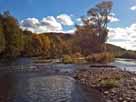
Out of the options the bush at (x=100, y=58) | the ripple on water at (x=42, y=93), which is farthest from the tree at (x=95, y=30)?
the ripple on water at (x=42, y=93)

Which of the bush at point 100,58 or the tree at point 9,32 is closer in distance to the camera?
the bush at point 100,58

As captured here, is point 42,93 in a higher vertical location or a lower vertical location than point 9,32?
lower

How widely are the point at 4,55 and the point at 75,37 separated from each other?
2150 centimetres

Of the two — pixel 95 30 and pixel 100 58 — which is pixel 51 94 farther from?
pixel 95 30

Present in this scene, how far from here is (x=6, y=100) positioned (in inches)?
623

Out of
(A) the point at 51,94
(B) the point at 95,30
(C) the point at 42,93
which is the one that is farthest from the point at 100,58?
(A) the point at 51,94

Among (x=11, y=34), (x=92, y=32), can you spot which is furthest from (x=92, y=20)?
(x=11, y=34)

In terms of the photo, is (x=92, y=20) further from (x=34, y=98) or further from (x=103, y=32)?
(x=34, y=98)

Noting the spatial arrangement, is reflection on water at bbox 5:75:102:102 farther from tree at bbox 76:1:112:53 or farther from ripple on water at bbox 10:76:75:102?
tree at bbox 76:1:112:53

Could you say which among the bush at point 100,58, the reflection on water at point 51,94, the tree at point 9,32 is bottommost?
the reflection on water at point 51,94

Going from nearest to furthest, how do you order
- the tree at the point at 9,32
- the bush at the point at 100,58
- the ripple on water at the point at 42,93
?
the ripple on water at the point at 42,93 < the bush at the point at 100,58 < the tree at the point at 9,32

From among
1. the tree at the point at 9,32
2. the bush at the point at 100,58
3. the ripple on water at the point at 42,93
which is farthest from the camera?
the tree at the point at 9,32

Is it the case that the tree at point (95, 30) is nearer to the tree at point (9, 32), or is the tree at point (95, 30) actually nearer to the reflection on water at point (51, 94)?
the tree at point (9, 32)

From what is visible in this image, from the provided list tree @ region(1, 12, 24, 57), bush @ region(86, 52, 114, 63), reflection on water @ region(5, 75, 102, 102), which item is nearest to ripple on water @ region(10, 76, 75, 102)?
reflection on water @ region(5, 75, 102, 102)
